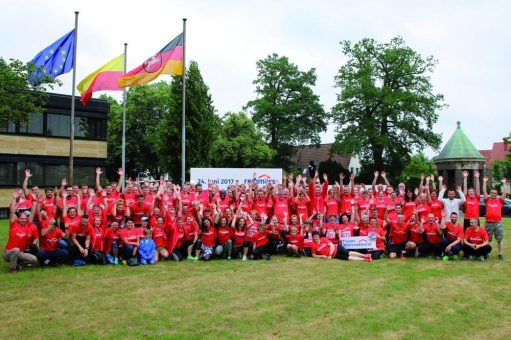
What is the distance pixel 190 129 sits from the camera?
37312 mm

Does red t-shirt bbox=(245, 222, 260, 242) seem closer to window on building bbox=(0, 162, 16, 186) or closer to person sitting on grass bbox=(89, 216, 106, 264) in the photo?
person sitting on grass bbox=(89, 216, 106, 264)

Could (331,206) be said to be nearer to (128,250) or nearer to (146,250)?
(146,250)

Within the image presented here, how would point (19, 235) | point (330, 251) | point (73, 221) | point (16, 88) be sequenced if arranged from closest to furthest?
point (19, 235), point (73, 221), point (330, 251), point (16, 88)

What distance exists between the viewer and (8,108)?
16219 millimetres

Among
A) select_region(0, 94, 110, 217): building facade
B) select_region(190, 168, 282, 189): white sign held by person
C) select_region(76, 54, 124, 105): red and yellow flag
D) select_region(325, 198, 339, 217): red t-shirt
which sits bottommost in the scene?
select_region(325, 198, 339, 217): red t-shirt

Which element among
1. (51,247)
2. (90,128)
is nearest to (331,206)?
(51,247)

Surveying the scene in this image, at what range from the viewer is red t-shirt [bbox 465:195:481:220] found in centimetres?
1314

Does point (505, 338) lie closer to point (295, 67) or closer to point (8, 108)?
point (8, 108)

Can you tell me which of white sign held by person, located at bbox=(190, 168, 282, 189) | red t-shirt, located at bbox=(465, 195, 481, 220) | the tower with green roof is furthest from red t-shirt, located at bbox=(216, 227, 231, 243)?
the tower with green roof

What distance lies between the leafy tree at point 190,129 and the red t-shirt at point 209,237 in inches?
969

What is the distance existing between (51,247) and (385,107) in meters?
37.9

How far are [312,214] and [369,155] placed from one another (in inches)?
1359

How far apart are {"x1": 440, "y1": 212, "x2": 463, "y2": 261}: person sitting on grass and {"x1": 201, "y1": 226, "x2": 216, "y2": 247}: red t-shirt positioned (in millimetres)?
6107

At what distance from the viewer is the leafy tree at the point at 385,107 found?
4422cm
